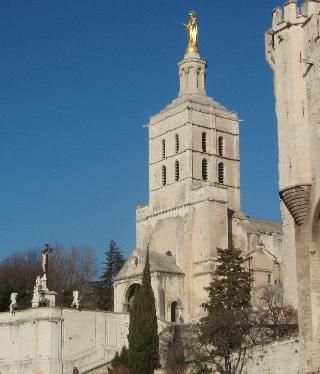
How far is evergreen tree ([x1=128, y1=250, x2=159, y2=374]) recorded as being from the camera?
3853 cm

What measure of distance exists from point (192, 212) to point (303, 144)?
1615 inches

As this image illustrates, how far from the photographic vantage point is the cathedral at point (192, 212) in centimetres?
6138

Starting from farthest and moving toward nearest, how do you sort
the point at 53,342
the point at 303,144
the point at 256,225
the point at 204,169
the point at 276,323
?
the point at 256,225 < the point at 204,169 < the point at 53,342 < the point at 276,323 < the point at 303,144

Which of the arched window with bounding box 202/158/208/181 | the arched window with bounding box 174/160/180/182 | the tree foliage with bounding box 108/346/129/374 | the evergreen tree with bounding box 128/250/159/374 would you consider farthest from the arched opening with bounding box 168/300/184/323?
the evergreen tree with bounding box 128/250/159/374

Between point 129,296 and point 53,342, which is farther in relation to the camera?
point 129,296

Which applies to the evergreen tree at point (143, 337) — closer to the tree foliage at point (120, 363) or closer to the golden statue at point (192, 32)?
the tree foliage at point (120, 363)

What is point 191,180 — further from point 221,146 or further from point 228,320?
point 228,320

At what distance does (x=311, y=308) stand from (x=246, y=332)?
1317cm

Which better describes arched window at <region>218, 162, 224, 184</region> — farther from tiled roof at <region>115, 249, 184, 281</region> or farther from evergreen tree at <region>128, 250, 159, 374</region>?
evergreen tree at <region>128, 250, 159, 374</region>

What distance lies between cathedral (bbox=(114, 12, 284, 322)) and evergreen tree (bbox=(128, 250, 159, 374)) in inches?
697

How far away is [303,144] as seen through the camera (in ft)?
77.7

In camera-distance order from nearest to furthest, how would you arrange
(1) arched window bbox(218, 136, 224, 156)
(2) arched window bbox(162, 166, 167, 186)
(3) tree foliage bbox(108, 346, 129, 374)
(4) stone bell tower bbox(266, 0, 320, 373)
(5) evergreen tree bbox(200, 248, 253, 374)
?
(4) stone bell tower bbox(266, 0, 320, 373)
(5) evergreen tree bbox(200, 248, 253, 374)
(3) tree foliage bbox(108, 346, 129, 374)
(2) arched window bbox(162, 166, 167, 186)
(1) arched window bbox(218, 136, 224, 156)

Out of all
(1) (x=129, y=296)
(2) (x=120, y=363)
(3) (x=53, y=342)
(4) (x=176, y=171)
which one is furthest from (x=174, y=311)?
(2) (x=120, y=363)

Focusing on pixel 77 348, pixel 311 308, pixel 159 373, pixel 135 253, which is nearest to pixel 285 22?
pixel 311 308
